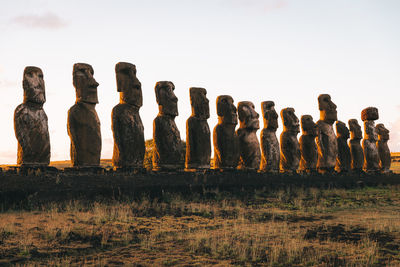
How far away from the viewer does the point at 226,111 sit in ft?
48.7

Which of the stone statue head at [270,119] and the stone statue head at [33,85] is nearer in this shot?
the stone statue head at [33,85]

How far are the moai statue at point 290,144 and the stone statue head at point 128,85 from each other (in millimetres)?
7296

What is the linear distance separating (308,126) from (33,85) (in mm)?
11567

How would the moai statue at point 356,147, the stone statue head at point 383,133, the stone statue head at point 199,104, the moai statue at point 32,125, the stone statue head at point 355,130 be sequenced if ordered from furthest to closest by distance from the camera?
the stone statue head at point 383,133 → the stone statue head at point 355,130 → the moai statue at point 356,147 → the stone statue head at point 199,104 → the moai statue at point 32,125

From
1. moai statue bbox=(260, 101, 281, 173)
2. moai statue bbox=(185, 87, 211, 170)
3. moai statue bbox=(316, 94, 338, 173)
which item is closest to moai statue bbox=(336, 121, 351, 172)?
moai statue bbox=(316, 94, 338, 173)

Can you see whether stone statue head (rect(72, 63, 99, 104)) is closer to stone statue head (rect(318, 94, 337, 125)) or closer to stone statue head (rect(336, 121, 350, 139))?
stone statue head (rect(318, 94, 337, 125))

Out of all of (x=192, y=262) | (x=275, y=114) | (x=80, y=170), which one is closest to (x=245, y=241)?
(x=192, y=262)

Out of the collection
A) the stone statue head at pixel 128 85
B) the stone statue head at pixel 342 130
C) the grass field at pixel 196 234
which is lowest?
the grass field at pixel 196 234

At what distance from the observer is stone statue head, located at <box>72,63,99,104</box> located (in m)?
11.1

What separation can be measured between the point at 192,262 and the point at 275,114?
39.2 ft

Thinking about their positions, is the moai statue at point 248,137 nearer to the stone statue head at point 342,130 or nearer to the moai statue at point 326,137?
the moai statue at point 326,137

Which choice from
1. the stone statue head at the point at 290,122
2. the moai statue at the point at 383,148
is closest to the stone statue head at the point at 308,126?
the stone statue head at the point at 290,122

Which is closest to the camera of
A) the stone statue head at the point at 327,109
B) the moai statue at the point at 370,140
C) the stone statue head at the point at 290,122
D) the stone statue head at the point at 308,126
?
the stone statue head at the point at 290,122

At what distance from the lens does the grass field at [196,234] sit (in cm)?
565
